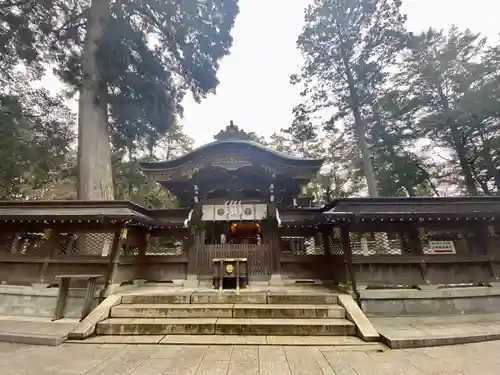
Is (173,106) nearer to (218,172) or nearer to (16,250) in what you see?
(218,172)

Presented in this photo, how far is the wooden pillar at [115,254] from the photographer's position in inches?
272

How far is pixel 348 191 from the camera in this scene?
24.5 meters

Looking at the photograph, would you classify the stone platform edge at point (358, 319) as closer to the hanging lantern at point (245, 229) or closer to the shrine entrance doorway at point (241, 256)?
the shrine entrance doorway at point (241, 256)

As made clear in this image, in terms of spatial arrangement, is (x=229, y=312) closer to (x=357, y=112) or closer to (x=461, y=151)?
(x=357, y=112)

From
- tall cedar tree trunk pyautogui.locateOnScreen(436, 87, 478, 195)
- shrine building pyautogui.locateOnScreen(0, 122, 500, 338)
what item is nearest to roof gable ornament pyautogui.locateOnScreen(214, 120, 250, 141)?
shrine building pyautogui.locateOnScreen(0, 122, 500, 338)

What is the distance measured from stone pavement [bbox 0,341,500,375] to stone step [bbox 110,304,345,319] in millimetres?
1093

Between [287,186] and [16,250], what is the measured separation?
9073mm

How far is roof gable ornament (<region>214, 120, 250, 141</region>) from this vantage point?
1000cm

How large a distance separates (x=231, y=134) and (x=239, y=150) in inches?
49.9

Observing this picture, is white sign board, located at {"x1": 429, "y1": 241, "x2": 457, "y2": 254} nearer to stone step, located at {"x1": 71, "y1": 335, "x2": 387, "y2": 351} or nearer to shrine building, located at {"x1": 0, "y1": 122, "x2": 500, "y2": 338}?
shrine building, located at {"x1": 0, "y1": 122, "x2": 500, "y2": 338}

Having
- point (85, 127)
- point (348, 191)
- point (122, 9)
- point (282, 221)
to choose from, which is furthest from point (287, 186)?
point (348, 191)

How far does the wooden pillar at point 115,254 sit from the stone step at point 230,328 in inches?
70.8

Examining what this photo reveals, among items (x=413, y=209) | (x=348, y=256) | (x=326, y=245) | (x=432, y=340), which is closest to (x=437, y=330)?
(x=432, y=340)

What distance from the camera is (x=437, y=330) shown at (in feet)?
17.1
